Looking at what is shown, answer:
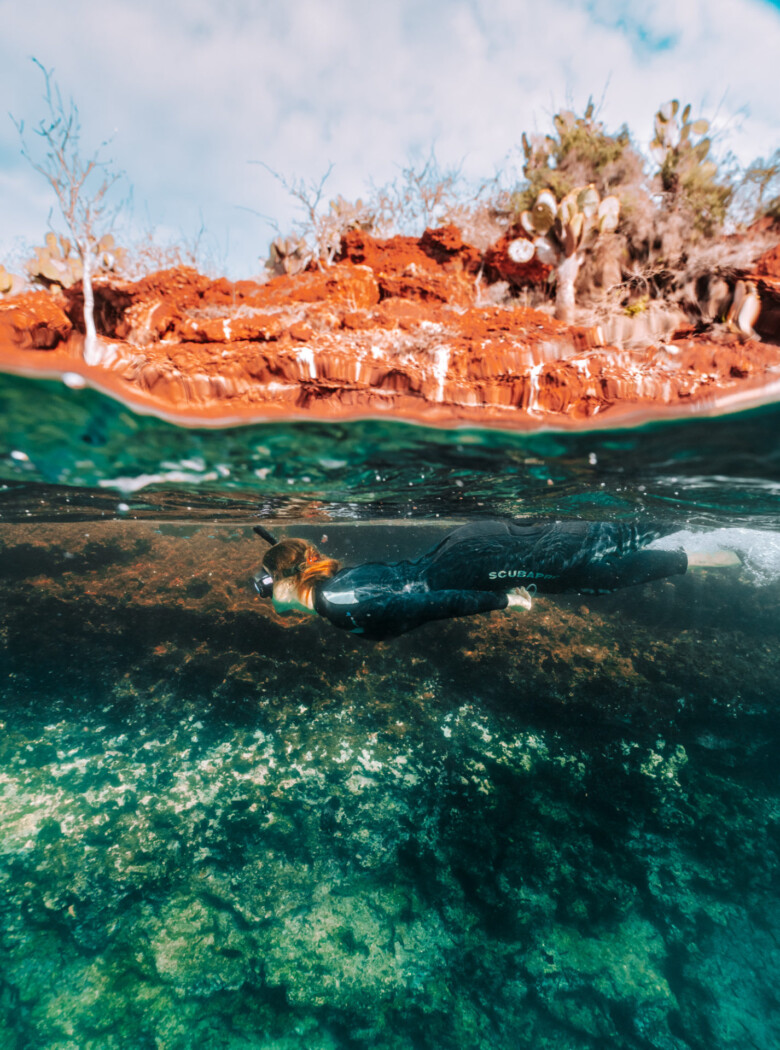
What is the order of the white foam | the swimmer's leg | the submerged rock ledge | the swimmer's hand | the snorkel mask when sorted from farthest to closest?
the white foam
the swimmer's hand
the swimmer's leg
the snorkel mask
the submerged rock ledge

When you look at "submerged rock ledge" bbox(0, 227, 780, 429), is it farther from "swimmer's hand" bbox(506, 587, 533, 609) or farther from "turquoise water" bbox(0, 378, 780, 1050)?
"swimmer's hand" bbox(506, 587, 533, 609)

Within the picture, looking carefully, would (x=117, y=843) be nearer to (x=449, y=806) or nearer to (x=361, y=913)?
(x=361, y=913)

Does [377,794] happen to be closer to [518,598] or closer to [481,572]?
[481,572]

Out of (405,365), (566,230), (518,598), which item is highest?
(566,230)

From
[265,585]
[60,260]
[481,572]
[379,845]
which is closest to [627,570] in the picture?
[481,572]

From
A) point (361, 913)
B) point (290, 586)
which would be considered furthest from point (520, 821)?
point (290, 586)

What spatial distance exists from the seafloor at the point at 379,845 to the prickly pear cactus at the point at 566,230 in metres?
5.45

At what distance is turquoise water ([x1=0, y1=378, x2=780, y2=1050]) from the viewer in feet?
7.68

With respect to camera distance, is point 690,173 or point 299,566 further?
point 690,173

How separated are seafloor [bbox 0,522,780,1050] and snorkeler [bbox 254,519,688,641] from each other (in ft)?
3.79

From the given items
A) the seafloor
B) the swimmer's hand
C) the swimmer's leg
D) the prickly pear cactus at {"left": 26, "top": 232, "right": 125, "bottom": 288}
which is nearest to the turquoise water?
the seafloor

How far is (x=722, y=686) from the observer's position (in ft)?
16.7

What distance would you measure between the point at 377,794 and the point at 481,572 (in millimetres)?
2375

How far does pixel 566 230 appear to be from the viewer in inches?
218
